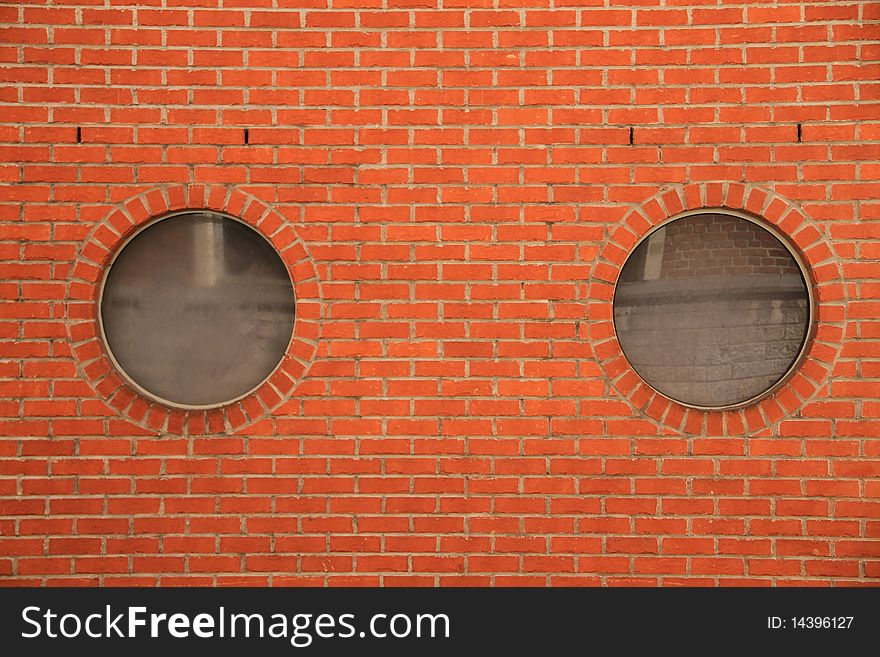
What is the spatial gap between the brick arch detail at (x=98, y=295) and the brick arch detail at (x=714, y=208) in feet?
4.30

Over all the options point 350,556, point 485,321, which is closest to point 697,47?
point 485,321

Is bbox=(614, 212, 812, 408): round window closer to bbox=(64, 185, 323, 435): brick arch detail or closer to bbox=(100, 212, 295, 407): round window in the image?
bbox=(64, 185, 323, 435): brick arch detail

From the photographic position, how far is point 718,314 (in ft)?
10.9

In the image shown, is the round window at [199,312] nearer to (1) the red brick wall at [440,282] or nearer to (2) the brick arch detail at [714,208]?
(1) the red brick wall at [440,282]

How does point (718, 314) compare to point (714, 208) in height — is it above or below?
below

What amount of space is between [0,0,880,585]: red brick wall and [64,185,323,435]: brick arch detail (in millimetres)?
14

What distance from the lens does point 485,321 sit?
328 centimetres

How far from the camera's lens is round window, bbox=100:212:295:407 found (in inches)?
131

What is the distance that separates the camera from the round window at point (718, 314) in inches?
130

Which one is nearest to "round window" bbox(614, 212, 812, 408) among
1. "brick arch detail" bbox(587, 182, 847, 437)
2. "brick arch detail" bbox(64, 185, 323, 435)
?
"brick arch detail" bbox(587, 182, 847, 437)

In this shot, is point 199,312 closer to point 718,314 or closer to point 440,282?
point 440,282

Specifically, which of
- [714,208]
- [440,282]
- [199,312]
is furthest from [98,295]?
[714,208]

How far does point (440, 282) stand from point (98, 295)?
157 centimetres

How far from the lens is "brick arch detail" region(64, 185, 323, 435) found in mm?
3252
